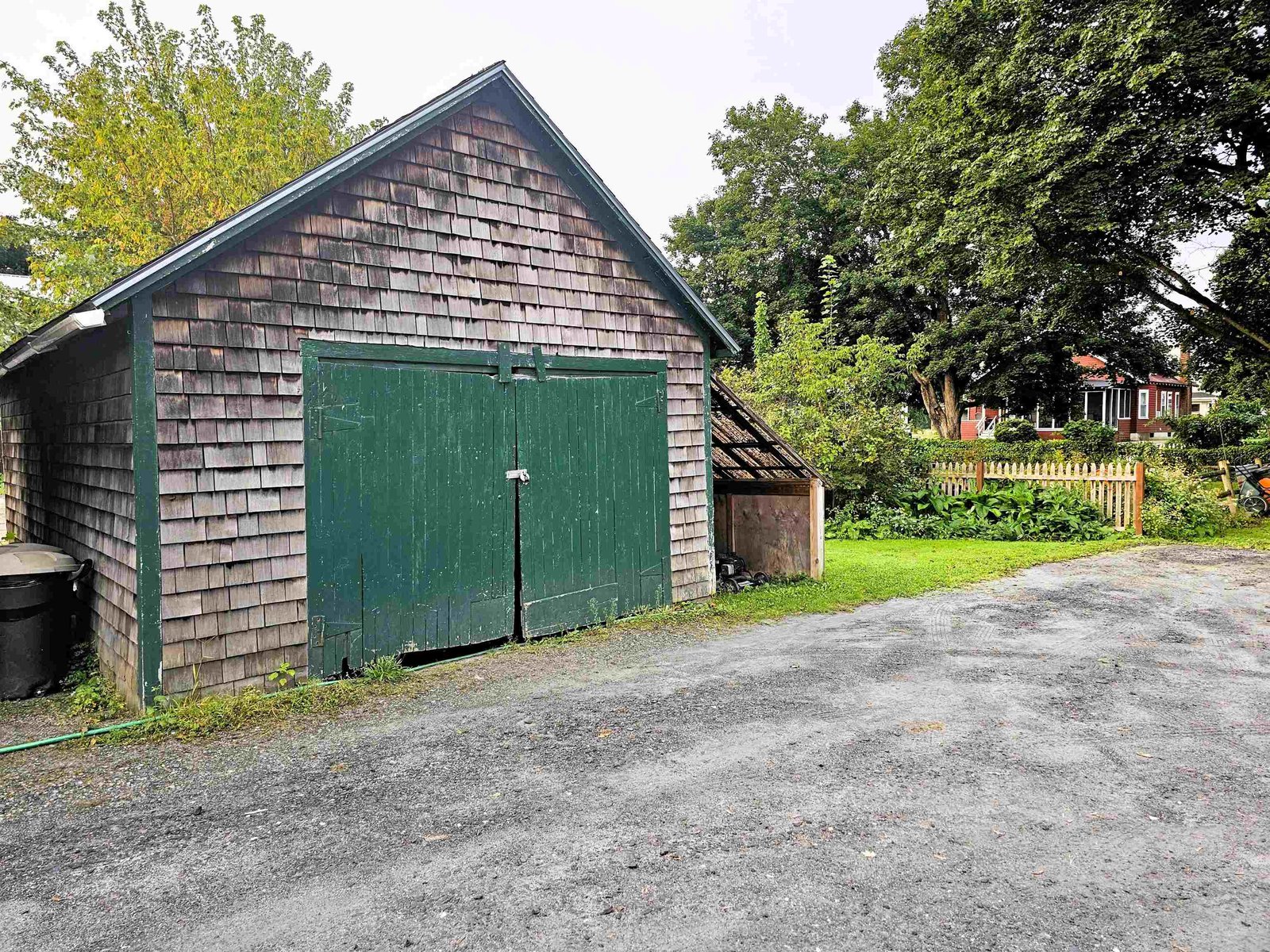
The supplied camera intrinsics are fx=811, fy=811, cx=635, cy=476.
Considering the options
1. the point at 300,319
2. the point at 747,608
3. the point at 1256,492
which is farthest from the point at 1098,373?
the point at 300,319

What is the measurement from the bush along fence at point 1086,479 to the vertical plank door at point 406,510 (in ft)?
35.2

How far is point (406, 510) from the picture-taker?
6.36 metres

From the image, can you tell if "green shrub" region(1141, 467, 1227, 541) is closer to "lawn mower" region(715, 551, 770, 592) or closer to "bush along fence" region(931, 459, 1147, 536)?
"bush along fence" region(931, 459, 1147, 536)

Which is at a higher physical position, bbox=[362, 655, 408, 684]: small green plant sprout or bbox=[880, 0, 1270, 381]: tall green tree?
bbox=[880, 0, 1270, 381]: tall green tree

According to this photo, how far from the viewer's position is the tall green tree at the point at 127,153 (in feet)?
66.7

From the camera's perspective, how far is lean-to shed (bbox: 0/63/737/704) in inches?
213

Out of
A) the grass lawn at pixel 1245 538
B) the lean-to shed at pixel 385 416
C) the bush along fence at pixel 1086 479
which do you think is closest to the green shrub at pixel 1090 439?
the grass lawn at pixel 1245 538

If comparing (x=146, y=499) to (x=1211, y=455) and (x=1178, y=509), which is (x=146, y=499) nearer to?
(x=1178, y=509)

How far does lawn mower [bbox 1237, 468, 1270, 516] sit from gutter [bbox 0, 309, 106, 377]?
18.2m

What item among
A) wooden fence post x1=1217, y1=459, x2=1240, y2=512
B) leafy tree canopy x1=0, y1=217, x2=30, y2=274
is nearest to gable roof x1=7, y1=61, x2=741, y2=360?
wooden fence post x1=1217, y1=459, x2=1240, y2=512

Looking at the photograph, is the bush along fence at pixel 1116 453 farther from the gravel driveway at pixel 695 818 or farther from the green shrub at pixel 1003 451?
the gravel driveway at pixel 695 818

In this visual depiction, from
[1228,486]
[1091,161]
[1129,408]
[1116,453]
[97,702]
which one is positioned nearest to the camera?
[97,702]

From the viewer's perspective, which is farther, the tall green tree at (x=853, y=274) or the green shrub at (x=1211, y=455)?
the tall green tree at (x=853, y=274)

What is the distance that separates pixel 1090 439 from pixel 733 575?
22.8 m
